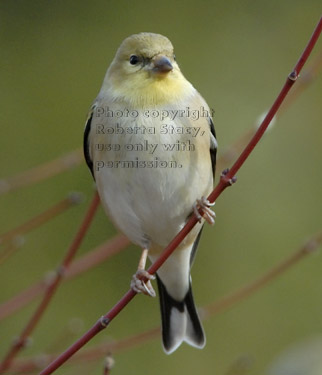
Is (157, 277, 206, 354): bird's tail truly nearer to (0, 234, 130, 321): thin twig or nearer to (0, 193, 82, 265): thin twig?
(0, 234, 130, 321): thin twig

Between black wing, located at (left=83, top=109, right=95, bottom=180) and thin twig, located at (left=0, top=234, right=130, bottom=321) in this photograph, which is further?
black wing, located at (left=83, top=109, right=95, bottom=180)

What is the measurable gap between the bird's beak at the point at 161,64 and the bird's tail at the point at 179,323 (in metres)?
1.02

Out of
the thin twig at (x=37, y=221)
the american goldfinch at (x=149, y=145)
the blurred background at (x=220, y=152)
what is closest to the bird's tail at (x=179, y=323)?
the american goldfinch at (x=149, y=145)

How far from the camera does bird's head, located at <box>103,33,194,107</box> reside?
9.17 ft

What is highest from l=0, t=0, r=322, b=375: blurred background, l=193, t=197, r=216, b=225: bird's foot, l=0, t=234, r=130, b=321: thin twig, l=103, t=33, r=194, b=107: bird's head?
l=103, t=33, r=194, b=107: bird's head

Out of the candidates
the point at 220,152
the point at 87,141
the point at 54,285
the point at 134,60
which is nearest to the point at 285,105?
the point at 134,60

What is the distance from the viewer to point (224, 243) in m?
4.84

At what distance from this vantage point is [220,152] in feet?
15.1

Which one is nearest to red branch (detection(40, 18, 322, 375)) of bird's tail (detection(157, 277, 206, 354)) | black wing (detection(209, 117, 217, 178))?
black wing (detection(209, 117, 217, 178))

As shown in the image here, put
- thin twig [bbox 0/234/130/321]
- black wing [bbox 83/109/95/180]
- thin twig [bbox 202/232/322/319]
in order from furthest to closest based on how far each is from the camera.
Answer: black wing [bbox 83/109/95/180]
thin twig [bbox 202/232/322/319]
thin twig [bbox 0/234/130/321]

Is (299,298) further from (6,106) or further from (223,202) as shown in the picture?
(6,106)

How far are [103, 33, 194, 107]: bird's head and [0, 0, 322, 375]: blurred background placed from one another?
1748mm

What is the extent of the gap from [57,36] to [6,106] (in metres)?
0.65

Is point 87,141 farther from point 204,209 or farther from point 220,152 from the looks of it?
point 220,152
